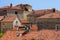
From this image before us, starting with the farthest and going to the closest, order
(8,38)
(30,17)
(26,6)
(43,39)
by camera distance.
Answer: (26,6) → (30,17) → (8,38) → (43,39)

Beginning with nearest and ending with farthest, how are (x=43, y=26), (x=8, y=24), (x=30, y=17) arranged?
(x=43, y=26), (x=8, y=24), (x=30, y=17)

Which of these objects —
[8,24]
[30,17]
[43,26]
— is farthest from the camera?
[30,17]

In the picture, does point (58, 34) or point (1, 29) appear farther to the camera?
point (1, 29)

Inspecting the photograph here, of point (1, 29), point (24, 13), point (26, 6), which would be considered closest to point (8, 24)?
point (1, 29)

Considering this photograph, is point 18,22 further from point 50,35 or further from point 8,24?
point 50,35

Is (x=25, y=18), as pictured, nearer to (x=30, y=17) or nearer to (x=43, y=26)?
(x=30, y=17)

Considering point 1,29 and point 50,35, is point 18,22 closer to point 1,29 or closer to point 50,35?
point 1,29

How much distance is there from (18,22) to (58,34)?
86.2ft

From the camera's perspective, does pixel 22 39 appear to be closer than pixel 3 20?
Yes

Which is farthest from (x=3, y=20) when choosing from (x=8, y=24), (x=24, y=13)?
(x=24, y=13)

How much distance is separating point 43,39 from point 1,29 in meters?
25.8

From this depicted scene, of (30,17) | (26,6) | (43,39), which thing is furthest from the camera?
(26,6)

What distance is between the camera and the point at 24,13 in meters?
64.3

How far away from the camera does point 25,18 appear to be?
64.8 m
